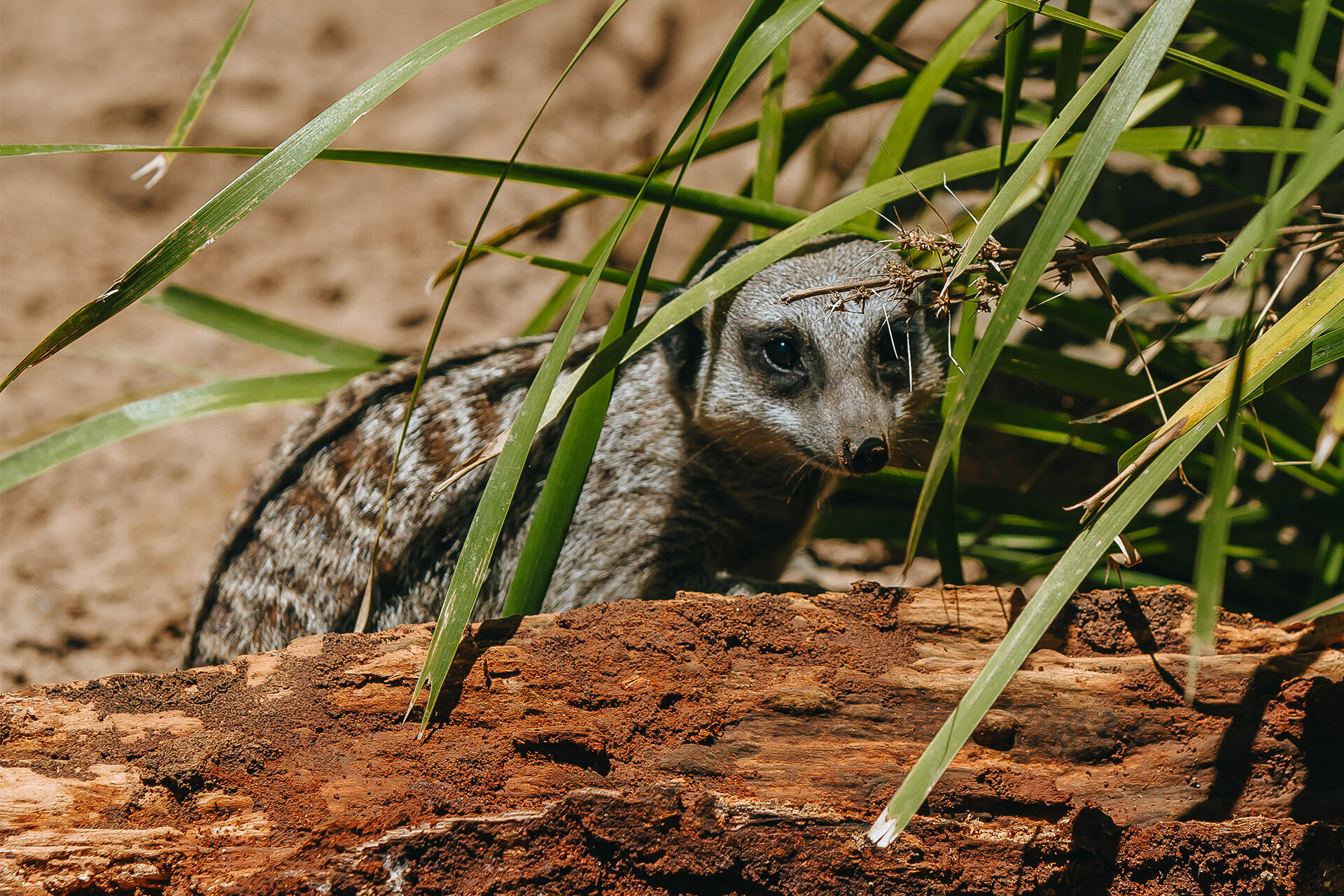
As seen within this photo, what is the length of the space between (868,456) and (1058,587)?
81cm

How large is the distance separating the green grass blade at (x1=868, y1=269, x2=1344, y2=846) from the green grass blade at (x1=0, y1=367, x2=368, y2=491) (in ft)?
7.37

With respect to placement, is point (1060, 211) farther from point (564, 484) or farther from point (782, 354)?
point (782, 354)

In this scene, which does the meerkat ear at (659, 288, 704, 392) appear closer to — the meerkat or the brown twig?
the meerkat

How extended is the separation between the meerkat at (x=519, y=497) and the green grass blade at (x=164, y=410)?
17 centimetres

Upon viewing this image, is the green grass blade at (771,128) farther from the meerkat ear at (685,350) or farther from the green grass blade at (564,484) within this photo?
the green grass blade at (564,484)

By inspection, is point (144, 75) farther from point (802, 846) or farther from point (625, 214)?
point (802, 846)

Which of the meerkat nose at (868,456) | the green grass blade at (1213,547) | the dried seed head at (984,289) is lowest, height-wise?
the green grass blade at (1213,547)

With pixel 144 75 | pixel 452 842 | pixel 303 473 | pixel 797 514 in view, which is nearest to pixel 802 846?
pixel 452 842

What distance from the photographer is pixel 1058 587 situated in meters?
1.49

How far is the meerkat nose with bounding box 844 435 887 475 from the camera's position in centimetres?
226

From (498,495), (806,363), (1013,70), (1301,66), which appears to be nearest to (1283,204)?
(1301,66)

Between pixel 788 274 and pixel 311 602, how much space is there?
185 cm

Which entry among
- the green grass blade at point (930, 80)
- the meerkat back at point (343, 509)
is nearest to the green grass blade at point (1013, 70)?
the green grass blade at point (930, 80)

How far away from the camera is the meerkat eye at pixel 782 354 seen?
275 centimetres
